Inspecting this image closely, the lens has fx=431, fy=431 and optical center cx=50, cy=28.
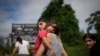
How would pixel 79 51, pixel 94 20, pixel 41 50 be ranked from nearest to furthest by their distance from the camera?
pixel 41 50
pixel 79 51
pixel 94 20

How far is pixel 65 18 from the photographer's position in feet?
194

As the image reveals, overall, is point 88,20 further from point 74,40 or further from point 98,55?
point 98,55

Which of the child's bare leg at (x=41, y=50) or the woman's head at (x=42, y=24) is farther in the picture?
the woman's head at (x=42, y=24)

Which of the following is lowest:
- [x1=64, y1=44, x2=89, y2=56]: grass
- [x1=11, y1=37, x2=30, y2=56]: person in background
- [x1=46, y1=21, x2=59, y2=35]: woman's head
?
[x1=64, y1=44, x2=89, y2=56]: grass

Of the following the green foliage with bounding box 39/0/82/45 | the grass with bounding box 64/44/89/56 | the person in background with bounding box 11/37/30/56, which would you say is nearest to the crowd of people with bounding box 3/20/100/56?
the person in background with bounding box 11/37/30/56

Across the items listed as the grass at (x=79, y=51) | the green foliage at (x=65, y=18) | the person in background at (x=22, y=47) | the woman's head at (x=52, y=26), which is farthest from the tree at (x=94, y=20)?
the woman's head at (x=52, y=26)

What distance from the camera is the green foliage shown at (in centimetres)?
5547

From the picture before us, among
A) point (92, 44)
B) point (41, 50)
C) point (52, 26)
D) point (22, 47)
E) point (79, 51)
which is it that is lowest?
point (79, 51)

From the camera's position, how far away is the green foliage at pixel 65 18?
182 ft

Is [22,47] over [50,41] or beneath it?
beneath

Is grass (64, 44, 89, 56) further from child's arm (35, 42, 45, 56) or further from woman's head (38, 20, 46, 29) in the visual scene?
child's arm (35, 42, 45, 56)

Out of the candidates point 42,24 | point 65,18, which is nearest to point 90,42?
point 42,24

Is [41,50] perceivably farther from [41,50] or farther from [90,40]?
[90,40]

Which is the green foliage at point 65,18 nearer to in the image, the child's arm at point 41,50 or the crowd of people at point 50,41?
the crowd of people at point 50,41
